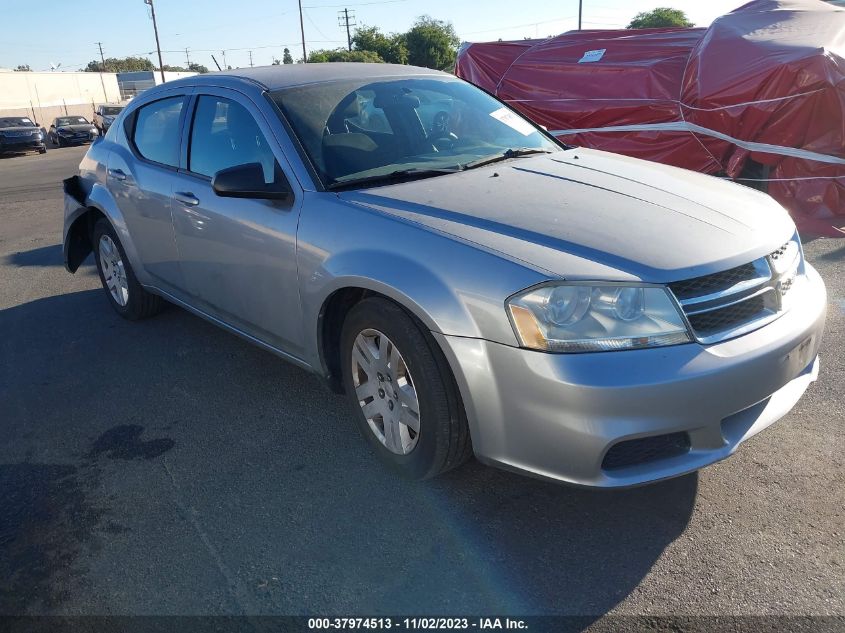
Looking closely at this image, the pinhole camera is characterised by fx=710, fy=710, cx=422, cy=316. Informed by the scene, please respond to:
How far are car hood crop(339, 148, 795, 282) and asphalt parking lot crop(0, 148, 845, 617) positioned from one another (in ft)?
3.17

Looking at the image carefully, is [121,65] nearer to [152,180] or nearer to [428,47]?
[428,47]

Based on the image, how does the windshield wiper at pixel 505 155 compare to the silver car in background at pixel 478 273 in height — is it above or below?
above

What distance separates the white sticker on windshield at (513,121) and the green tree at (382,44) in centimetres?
6566

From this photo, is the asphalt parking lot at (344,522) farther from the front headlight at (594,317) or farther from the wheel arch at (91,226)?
the wheel arch at (91,226)

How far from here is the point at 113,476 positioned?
3.22m

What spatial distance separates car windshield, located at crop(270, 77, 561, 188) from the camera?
→ 3348 mm

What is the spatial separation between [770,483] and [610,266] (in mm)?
1233

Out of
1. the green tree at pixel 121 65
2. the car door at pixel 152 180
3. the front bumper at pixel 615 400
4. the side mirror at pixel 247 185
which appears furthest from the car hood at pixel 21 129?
the green tree at pixel 121 65

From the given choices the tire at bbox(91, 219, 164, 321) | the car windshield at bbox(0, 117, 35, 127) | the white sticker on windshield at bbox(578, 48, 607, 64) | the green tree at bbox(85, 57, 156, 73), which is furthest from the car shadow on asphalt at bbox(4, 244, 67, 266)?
the green tree at bbox(85, 57, 156, 73)

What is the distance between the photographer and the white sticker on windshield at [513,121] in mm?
4074

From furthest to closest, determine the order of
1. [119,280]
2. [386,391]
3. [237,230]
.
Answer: [119,280] → [237,230] → [386,391]

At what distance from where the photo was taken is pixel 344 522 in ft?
9.16

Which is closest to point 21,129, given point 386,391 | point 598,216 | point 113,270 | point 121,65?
point 113,270

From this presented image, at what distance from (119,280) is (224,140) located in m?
1.97
